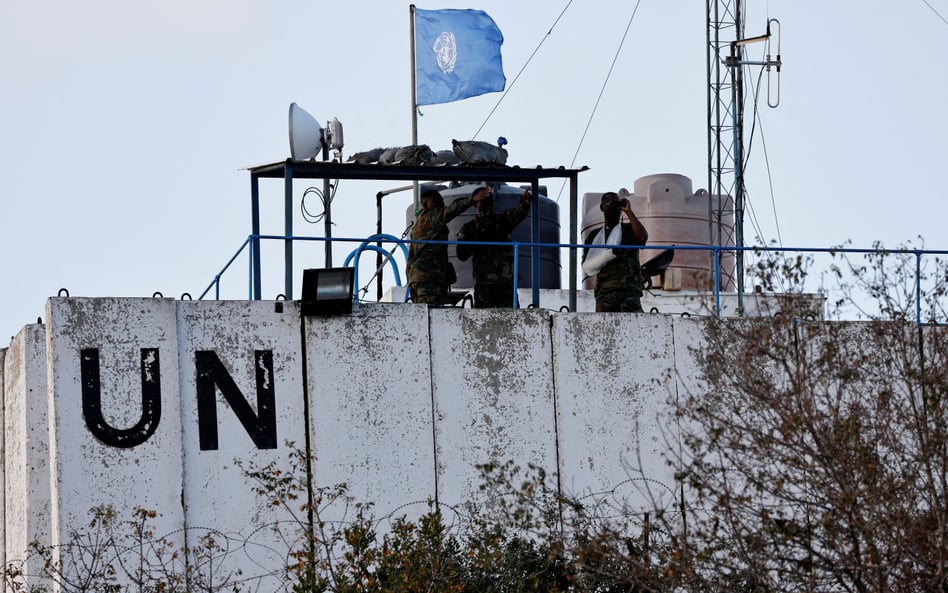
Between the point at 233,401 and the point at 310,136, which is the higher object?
the point at 310,136

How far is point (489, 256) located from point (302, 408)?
10.6 ft

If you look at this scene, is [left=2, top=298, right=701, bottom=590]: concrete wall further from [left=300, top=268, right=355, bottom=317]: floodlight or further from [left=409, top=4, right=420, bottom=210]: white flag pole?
[left=409, top=4, right=420, bottom=210]: white flag pole

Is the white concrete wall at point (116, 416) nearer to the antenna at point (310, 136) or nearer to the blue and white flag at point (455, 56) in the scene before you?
the antenna at point (310, 136)

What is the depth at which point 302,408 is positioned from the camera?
14.9 m

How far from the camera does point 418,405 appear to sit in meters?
15.2

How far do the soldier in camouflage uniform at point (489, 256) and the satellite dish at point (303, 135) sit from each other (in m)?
1.77

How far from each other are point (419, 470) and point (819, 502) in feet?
12.6

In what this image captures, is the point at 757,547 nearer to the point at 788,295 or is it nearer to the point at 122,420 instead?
the point at 788,295

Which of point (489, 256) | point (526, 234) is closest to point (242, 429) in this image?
point (489, 256)

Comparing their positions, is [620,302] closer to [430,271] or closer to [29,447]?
[430,271]

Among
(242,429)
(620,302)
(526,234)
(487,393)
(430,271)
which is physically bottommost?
(242,429)

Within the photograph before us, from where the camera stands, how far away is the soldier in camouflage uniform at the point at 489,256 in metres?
17.1

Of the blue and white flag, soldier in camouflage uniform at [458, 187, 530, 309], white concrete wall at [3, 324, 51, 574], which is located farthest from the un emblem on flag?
white concrete wall at [3, 324, 51, 574]

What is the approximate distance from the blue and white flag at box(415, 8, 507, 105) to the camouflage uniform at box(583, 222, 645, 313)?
5135 millimetres
